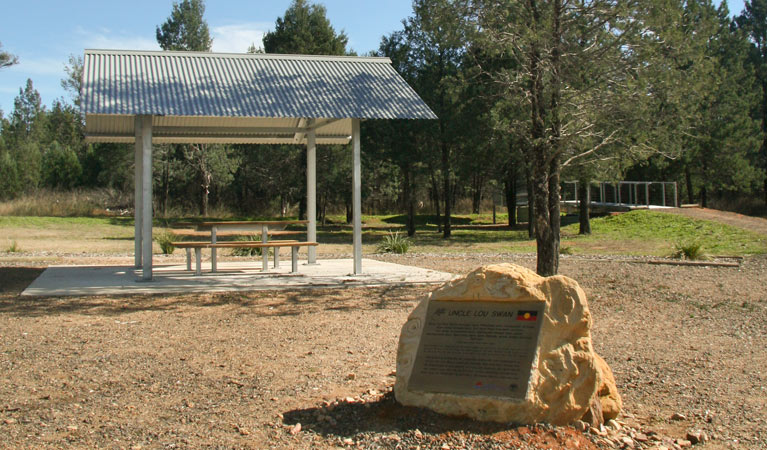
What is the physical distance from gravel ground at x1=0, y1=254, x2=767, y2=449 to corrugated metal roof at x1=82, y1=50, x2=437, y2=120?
115 inches

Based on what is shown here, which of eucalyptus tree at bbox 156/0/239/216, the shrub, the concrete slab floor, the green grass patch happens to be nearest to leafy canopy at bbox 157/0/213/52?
eucalyptus tree at bbox 156/0/239/216

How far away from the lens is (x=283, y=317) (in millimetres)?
8539

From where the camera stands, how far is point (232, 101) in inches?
464

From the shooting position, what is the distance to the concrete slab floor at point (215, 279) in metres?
10.6

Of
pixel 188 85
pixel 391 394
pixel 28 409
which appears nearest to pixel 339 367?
pixel 391 394

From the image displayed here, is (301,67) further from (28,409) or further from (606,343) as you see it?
(28,409)

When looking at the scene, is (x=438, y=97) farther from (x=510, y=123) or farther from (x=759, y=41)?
(x=759, y=41)

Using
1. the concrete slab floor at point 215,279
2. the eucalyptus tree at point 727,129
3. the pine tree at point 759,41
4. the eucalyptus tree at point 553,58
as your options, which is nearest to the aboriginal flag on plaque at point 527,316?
the eucalyptus tree at point 553,58

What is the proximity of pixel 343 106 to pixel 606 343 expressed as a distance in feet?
20.4

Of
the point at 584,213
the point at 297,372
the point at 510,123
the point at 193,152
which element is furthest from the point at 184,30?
the point at 297,372

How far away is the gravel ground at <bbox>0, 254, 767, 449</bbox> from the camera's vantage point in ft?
14.6

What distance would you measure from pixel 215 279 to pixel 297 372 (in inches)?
241

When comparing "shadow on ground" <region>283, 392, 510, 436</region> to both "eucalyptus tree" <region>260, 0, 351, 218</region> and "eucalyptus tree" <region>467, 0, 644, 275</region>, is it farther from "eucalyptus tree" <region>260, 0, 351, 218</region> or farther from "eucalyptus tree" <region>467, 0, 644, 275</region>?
"eucalyptus tree" <region>260, 0, 351, 218</region>

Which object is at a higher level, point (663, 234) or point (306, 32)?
point (306, 32)
